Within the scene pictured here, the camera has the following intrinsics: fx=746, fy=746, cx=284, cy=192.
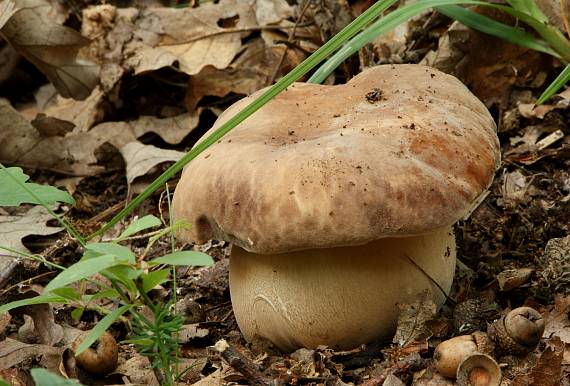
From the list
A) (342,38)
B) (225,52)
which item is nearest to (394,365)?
(342,38)

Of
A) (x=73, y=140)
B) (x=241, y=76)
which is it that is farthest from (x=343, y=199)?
(x=73, y=140)

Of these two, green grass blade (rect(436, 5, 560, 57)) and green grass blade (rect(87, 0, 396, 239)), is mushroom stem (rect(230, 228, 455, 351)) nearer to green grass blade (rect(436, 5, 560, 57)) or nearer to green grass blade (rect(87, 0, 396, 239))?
green grass blade (rect(87, 0, 396, 239))

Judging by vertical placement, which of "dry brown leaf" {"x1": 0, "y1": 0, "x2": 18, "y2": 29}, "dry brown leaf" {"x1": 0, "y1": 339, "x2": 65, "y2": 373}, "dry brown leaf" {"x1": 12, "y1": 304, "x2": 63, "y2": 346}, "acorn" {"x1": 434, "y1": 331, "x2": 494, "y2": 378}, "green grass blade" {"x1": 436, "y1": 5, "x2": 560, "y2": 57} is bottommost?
"dry brown leaf" {"x1": 12, "y1": 304, "x2": 63, "y2": 346}

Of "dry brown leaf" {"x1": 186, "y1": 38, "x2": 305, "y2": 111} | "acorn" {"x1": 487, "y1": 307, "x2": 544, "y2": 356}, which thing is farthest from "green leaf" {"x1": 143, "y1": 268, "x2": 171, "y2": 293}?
"dry brown leaf" {"x1": 186, "y1": 38, "x2": 305, "y2": 111}

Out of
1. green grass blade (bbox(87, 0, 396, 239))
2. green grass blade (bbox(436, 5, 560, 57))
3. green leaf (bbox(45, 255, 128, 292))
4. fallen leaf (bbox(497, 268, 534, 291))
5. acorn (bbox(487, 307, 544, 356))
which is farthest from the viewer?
green grass blade (bbox(436, 5, 560, 57))

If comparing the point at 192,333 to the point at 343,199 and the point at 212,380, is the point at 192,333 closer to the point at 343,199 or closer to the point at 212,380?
the point at 212,380

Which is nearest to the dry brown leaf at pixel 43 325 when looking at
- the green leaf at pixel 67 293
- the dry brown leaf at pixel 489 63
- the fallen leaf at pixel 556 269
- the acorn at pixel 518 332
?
the green leaf at pixel 67 293

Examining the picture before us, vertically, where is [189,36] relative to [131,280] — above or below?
below

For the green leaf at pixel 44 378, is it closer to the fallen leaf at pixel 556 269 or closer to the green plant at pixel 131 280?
the green plant at pixel 131 280
